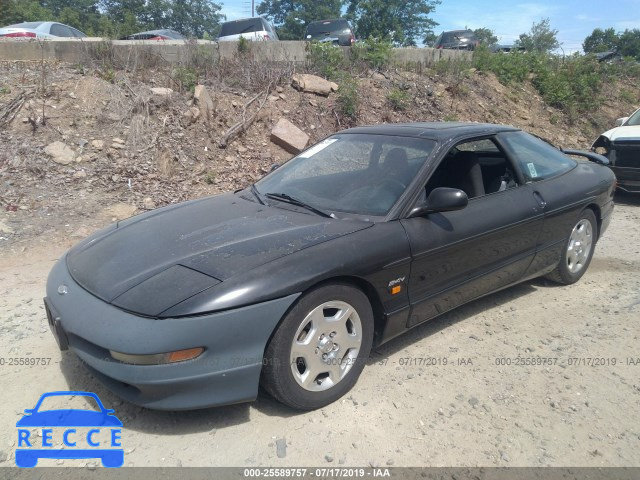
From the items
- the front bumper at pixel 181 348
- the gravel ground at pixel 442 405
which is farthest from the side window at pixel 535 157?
the front bumper at pixel 181 348

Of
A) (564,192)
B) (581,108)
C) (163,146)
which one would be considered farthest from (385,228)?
(581,108)

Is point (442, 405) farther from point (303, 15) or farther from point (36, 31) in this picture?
point (303, 15)

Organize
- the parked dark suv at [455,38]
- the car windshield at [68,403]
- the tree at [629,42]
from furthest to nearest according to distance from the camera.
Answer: the tree at [629,42], the parked dark suv at [455,38], the car windshield at [68,403]

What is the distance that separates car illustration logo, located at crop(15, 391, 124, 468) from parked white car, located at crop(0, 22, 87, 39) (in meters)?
10.0

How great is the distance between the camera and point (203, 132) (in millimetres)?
Answer: 7891

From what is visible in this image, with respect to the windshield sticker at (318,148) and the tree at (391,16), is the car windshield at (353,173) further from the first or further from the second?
the tree at (391,16)

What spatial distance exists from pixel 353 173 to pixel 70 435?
7.79 feet

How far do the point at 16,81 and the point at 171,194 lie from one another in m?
3.29

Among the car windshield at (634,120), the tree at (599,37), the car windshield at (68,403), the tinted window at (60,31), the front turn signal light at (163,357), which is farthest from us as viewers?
the tree at (599,37)

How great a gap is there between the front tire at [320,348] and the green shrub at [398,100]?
25.5 feet

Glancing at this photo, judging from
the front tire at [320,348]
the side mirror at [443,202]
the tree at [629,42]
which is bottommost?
the front tire at [320,348]

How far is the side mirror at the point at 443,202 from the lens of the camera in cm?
320

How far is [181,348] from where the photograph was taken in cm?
241

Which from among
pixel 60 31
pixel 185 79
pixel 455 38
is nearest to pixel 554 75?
pixel 455 38
